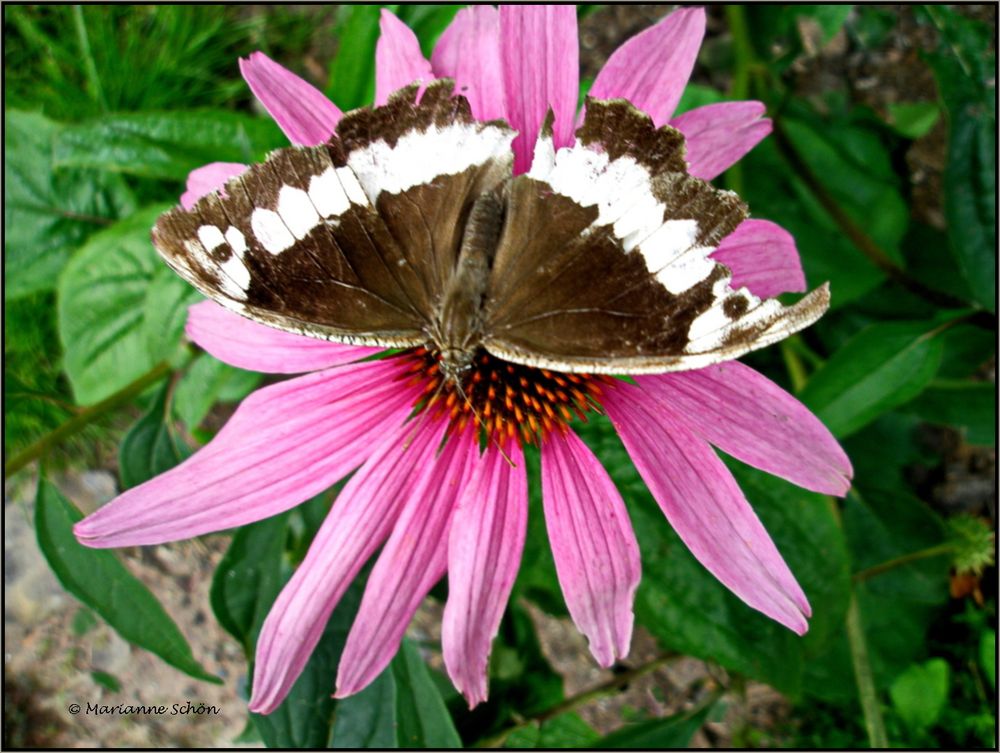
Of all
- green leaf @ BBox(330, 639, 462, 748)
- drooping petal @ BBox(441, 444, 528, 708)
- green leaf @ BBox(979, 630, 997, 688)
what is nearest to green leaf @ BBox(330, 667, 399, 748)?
green leaf @ BBox(330, 639, 462, 748)

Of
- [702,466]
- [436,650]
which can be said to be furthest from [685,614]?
[436,650]

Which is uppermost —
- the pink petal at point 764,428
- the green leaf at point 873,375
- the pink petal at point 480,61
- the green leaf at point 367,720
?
Result: the pink petal at point 480,61

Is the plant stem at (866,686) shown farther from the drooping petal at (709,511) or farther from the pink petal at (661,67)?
the pink petal at (661,67)

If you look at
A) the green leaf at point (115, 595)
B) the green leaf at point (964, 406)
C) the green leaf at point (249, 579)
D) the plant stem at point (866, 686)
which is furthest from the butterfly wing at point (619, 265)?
the green leaf at point (964, 406)

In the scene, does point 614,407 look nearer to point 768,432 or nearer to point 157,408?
point 768,432

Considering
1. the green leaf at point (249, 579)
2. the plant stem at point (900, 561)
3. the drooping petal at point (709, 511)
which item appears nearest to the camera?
Answer: the drooping petal at point (709, 511)

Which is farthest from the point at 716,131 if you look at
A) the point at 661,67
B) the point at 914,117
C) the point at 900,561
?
the point at 914,117
